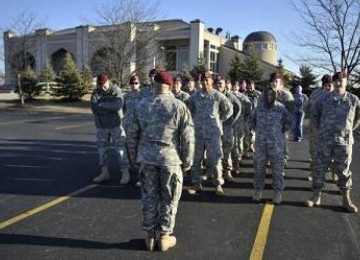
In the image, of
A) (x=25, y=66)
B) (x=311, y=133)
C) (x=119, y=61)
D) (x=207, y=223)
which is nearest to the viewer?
(x=207, y=223)

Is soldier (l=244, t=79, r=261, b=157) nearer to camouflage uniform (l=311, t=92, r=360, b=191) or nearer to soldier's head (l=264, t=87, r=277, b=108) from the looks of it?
soldier's head (l=264, t=87, r=277, b=108)

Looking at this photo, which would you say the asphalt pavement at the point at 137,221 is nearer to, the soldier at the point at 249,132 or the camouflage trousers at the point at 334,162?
the camouflage trousers at the point at 334,162

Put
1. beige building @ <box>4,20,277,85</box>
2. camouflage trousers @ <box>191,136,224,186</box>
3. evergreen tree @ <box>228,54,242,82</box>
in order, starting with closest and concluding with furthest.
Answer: camouflage trousers @ <box>191,136,224,186</box>
evergreen tree @ <box>228,54,242,82</box>
beige building @ <box>4,20,277,85</box>

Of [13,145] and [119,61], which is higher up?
[119,61]

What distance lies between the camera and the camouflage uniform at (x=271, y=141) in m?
6.78


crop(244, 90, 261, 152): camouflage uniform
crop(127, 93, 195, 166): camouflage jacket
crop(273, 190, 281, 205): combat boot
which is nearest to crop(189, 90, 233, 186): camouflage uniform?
crop(273, 190, 281, 205): combat boot

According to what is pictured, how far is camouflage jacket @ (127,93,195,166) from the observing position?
484 cm

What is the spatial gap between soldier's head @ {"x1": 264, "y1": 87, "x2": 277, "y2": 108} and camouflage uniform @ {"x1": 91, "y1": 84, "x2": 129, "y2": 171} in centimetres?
262

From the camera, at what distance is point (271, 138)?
6.78 meters

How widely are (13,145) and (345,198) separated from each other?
9112 millimetres

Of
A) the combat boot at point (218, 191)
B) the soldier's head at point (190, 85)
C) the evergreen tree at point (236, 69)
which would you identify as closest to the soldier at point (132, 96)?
the soldier's head at point (190, 85)

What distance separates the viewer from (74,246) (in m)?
4.95

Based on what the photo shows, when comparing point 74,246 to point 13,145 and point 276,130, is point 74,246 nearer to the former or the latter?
point 276,130

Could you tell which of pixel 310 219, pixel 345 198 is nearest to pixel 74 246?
pixel 310 219
